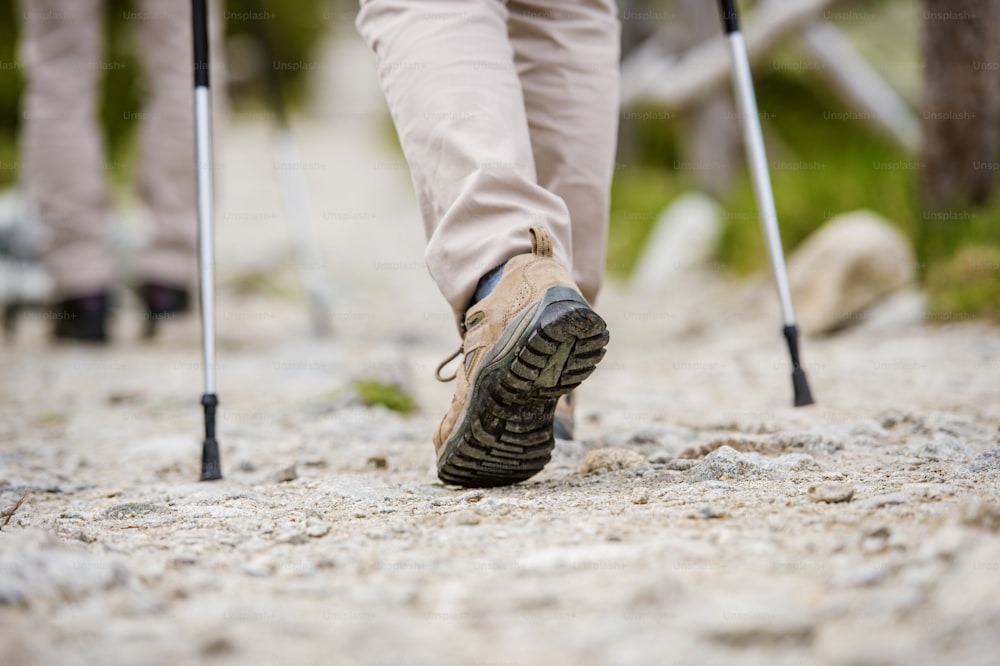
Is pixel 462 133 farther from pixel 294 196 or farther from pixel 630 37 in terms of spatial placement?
pixel 630 37

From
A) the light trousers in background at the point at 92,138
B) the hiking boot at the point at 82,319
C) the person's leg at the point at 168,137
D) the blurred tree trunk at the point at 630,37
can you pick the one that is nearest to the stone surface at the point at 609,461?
the person's leg at the point at 168,137

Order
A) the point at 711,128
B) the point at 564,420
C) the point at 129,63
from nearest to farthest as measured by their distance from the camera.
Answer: the point at 564,420 → the point at 711,128 → the point at 129,63

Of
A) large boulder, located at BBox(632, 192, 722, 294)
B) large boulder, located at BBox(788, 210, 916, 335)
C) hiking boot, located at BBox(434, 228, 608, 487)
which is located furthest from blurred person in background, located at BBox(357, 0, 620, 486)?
large boulder, located at BBox(632, 192, 722, 294)

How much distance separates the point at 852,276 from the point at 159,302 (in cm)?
218

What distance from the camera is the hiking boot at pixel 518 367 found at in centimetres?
118

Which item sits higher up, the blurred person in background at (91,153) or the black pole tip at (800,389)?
the blurred person in background at (91,153)

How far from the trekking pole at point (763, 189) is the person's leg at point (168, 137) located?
1.74 meters

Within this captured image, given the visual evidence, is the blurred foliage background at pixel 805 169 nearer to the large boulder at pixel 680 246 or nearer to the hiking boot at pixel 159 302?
the large boulder at pixel 680 246

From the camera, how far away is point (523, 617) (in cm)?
85

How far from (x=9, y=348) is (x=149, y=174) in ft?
2.43

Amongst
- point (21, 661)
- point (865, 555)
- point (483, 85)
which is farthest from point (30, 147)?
point (865, 555)

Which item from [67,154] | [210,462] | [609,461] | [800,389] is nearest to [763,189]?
[800,389]

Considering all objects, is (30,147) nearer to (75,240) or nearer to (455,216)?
(75,240)

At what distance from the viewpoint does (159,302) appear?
320 centimetres
